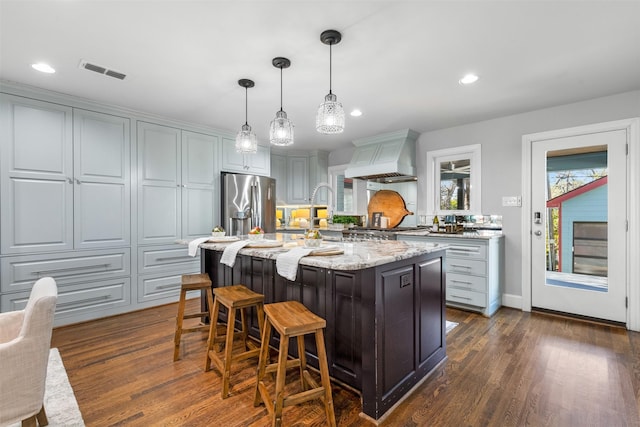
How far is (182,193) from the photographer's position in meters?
4.08

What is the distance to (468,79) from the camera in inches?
109

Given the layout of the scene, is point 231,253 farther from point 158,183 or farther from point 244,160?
point 244,160

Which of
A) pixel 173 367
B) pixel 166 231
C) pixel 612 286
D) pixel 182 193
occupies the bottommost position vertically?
pixel 173 367

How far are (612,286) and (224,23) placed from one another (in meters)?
4.25

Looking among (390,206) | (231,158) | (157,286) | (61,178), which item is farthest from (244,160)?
(390,206)

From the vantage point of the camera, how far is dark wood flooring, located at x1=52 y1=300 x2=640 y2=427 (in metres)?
1.74

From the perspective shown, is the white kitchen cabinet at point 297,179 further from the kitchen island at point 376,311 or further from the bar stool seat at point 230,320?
the bar stool seat at point 230,320

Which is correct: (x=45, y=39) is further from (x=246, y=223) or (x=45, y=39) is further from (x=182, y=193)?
(x=246, y=223)

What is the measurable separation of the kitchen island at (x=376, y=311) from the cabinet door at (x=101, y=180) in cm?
219

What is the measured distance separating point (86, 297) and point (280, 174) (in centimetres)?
340

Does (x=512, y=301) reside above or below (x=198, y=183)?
A: below

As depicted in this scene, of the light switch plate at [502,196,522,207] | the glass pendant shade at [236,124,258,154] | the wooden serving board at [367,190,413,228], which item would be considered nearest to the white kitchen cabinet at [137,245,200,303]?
the glass pendant shade at [236,124,258,154]

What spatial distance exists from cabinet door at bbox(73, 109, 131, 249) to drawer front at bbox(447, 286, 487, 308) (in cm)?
384

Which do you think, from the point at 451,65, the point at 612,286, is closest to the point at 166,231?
the point at 451,65
